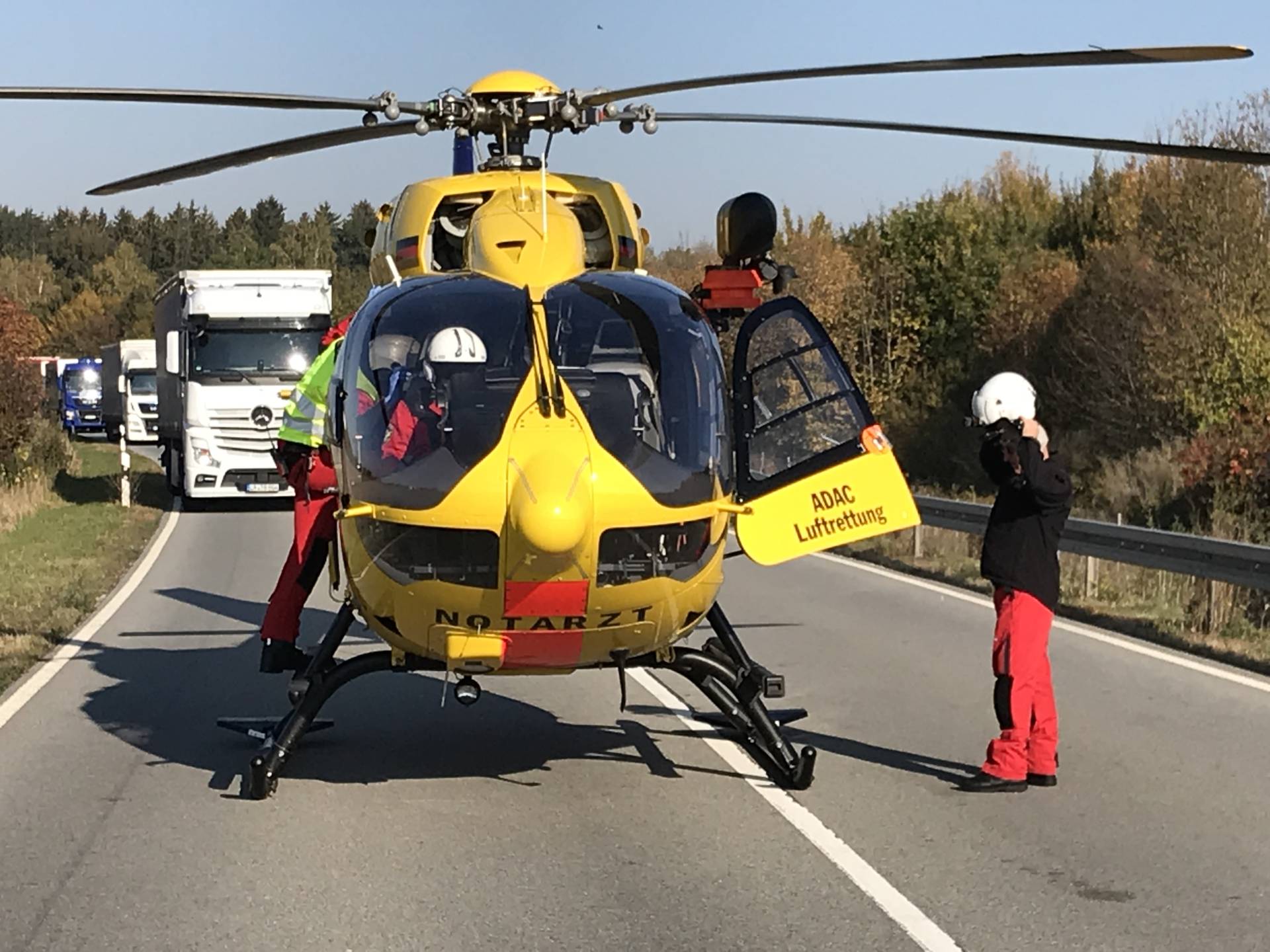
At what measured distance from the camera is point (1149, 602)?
631 inches

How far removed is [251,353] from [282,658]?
64.6 ft

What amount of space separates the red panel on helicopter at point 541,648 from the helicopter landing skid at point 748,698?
0.62 meters

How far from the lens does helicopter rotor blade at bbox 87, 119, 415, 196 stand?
8.44 m

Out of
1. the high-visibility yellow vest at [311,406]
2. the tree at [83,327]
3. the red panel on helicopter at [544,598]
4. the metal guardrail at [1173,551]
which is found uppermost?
the tree at [83,327]

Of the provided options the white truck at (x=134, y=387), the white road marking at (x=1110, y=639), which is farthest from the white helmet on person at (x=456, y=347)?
the white truck at (x=134, y=387)

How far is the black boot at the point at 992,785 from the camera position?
26.5 feet

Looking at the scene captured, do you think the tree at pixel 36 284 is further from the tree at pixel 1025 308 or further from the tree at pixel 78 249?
the tree at pixel 1025 308

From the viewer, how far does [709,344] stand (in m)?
7.67

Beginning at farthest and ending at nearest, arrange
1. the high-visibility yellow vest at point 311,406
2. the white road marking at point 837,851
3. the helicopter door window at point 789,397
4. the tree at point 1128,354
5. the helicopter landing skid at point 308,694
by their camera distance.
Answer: the tree at point 1128,354 → the high-visibility yellow vest at point 311,406 → the helicopter landing skid at point 308,694 → the helicopter door window at point 789,397 → the white road marking at point 837,851

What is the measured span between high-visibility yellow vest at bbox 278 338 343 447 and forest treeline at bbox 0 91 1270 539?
8449 millimetres

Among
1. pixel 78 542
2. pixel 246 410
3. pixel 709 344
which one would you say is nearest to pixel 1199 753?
pixel 709 344

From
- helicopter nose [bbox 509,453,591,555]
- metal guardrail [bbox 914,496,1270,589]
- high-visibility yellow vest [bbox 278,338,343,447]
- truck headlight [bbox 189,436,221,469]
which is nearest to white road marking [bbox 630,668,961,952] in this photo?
helicopter nose [bbox 509,453,591,555]

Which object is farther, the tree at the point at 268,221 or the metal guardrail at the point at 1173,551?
the tree at the point at 268,221

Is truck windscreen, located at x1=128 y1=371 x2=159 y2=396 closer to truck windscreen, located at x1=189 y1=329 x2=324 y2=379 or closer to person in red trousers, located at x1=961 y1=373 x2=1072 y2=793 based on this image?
truck windscreen, located at x1=189 y1=329 x2=324 y2=379
